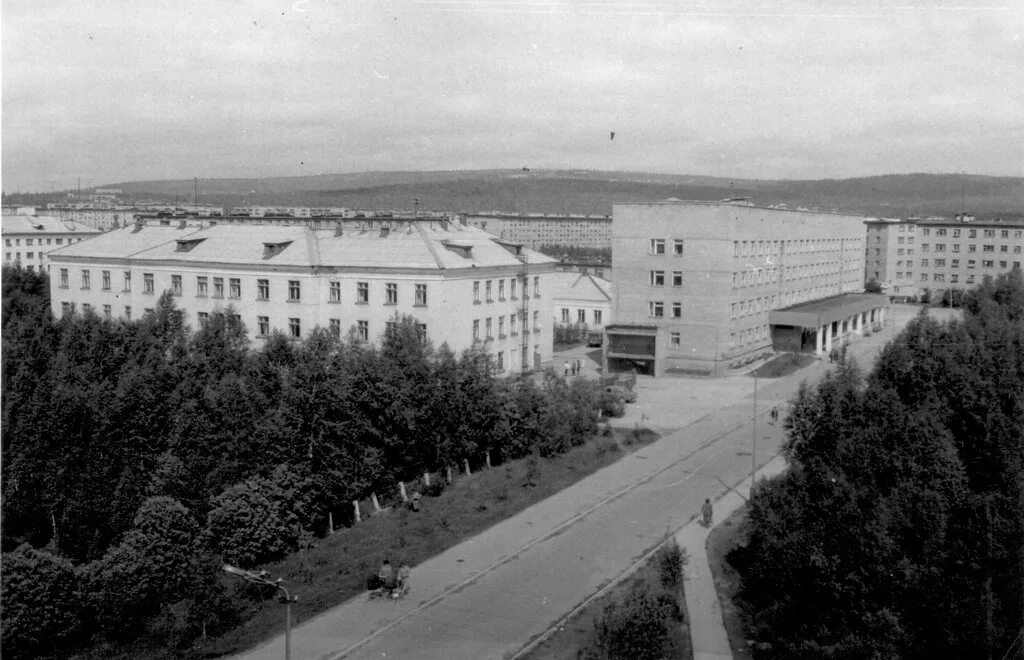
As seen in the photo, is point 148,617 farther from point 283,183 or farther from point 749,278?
point 283,183

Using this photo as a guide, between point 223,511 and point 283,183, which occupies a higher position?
point 283,183

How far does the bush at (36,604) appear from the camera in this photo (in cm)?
1324

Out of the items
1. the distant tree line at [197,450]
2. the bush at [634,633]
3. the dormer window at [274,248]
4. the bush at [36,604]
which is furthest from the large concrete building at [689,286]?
the bush at [36,604]

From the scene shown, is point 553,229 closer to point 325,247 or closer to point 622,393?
point 325,247

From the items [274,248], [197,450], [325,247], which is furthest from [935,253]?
[197,450]

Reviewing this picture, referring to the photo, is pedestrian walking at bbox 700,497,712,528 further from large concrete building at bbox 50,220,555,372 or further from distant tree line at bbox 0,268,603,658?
large concrete building at bbox 50,220,555,372

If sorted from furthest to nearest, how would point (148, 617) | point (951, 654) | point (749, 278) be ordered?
point (749, 278) < point (148, 617) < point (951, 654)

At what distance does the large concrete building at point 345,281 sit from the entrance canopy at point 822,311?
43.3 ft

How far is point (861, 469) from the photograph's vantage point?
12.3 metres

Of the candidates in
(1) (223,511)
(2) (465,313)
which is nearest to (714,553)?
(1) (223,511)

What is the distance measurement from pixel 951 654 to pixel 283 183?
282 feet

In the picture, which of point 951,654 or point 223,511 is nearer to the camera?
point 951,654

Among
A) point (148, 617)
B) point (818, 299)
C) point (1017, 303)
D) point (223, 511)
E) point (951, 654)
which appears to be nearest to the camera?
point (951, 654)

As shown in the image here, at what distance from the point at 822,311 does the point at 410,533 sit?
110 ft
